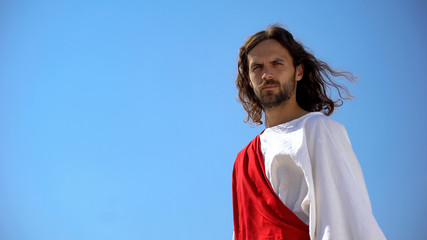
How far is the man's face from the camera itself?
2258 millimetres

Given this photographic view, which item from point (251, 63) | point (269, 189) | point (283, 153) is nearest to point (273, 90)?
point (251, 63)

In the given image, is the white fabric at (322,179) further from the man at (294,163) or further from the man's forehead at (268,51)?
the man's forehead at (268,51)

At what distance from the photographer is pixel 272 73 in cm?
226

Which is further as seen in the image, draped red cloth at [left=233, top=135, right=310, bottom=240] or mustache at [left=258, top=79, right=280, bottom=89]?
mustache at [left=258, top=79, right=280, bottom=89]

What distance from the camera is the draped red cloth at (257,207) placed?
1.95 meters

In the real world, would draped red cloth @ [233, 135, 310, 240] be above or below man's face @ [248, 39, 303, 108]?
below

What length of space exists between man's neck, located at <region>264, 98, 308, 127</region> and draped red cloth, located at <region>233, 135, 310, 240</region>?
19 centimetres

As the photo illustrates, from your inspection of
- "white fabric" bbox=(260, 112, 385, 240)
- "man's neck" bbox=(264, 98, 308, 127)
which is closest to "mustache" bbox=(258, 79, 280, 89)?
"man's neck" bbox=(264, 98, 308, 127)

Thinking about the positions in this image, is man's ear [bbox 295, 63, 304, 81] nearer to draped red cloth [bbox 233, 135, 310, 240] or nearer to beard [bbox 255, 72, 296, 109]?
beard [bbox 255, 72, 296, 109]

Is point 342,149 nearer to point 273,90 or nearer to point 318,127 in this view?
point 318,127

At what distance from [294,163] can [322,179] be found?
171 millimetres

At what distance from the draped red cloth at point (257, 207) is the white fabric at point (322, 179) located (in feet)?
0.16

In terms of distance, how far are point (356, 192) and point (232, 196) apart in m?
0.92

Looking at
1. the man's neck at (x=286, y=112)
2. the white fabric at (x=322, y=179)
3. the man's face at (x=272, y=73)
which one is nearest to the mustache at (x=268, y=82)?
the man's face at (x=272, y=73)
